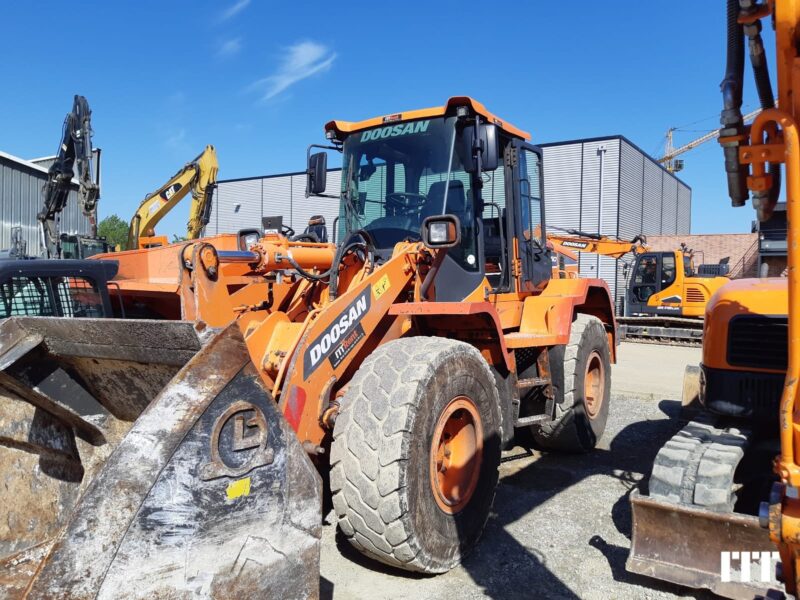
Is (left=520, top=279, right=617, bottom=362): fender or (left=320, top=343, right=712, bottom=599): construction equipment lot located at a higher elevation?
(left=520, top=279, right=617, bottom=362): fender

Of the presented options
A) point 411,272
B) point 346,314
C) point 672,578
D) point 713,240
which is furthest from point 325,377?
point 713,240

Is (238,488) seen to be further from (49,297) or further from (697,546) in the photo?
(49,297)

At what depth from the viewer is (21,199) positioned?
23766mm

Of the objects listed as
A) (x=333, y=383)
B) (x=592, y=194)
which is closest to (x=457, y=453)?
(x=333, y=383)

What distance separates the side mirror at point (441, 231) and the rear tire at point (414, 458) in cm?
67

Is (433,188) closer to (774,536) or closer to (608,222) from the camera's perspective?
(774,536)

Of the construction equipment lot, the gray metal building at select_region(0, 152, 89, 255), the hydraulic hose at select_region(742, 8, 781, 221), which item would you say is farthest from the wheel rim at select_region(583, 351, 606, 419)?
the gray metal building at select_region(0, 152, 89, 255)

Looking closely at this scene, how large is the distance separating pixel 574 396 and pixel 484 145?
2542mm

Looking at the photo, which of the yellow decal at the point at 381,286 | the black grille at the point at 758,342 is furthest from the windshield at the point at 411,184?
the black grille at the point at 758,342

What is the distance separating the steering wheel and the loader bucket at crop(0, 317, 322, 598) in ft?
7.97

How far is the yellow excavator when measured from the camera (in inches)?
518

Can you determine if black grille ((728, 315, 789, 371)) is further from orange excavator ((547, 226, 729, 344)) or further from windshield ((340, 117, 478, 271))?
orange excavator ((547, 226, 729, 344))

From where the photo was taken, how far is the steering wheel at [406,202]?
482 centimetres

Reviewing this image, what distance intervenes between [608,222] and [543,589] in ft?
83.8
